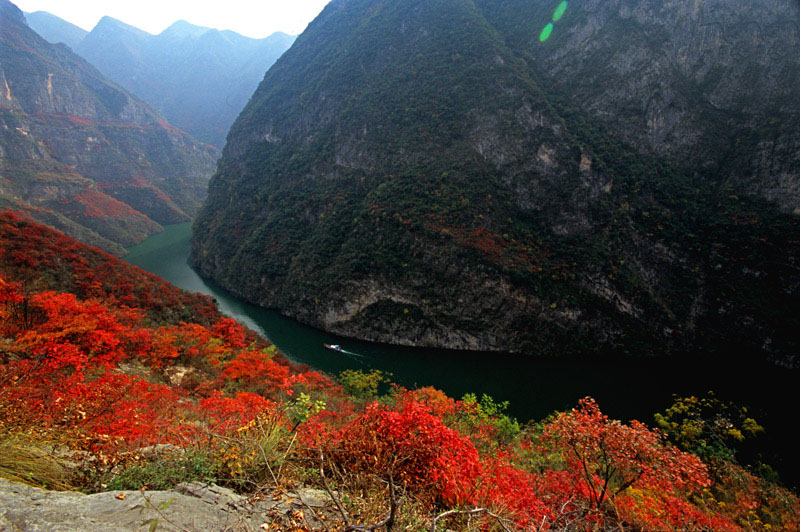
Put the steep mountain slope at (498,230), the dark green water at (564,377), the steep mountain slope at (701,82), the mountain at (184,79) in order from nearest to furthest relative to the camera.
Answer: the dark green water at (564,377) → the steep mountain slope at (498,230) → the steep mountain slope at (701,82) → the mountain at (184,79)

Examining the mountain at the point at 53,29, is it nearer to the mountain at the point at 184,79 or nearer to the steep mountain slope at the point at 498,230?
the mountain at the point at 184,79

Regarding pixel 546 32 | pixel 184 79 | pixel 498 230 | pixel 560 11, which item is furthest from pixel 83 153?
pixel 184 79

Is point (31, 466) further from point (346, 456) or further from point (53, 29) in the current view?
point (53, 29)

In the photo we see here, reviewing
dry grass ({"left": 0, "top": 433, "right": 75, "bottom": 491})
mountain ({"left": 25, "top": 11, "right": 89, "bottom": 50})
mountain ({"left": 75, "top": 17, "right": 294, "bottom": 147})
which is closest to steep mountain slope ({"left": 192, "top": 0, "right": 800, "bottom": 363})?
dry grass ({"left": 0, "top": 433, "right": 75, "bottom": 491})

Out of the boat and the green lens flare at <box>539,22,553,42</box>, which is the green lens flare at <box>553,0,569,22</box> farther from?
the boat

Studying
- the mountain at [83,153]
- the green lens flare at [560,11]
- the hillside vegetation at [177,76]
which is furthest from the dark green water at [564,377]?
the hillside vegetation at [177,76]

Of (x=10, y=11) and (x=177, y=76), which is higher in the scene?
(x=177, y=76)
